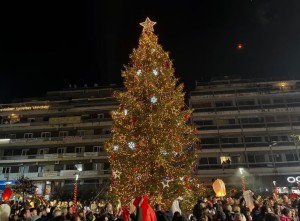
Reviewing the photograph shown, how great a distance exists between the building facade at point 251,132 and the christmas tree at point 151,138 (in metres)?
27.6

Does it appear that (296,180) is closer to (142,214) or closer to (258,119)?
(258,119)

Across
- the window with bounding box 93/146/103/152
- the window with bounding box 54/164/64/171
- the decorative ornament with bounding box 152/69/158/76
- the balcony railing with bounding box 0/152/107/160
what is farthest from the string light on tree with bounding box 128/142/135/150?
the window with bounding box 54/164/64/171

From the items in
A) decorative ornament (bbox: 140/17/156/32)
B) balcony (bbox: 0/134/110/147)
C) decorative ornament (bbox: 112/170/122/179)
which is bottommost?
decorative ornament (bbox: 112/170/122/179)

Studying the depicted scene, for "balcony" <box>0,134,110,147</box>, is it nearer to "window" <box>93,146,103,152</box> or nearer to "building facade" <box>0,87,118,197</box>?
"building facade" <box>0,87,118,197</box>

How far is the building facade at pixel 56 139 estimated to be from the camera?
45.2 m

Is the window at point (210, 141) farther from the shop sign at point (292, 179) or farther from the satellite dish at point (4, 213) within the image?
the satellite dish at point (4, 213)

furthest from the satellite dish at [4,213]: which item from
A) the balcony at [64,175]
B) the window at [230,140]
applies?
the window at [230,140]

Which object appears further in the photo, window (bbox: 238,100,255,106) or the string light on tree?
window (bbox: 238,100,255,106)

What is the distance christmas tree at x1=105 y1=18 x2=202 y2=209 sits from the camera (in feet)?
51.2

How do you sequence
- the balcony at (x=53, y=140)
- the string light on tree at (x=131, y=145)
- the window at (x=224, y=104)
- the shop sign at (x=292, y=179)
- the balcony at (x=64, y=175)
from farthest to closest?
the window at (x=224, y=104) < the balcony at (x=53, y=140) < the balcony at (x=64, y=175) < the shop sign at (x=292, y=179) < the string light on tree at (x=131, y=145)

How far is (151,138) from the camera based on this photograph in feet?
52.6

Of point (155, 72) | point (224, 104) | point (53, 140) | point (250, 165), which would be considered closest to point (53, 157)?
point (53, 140)

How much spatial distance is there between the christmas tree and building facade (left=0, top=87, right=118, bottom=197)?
28.1 metres

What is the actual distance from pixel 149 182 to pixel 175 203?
Answer: 198 centimetres
